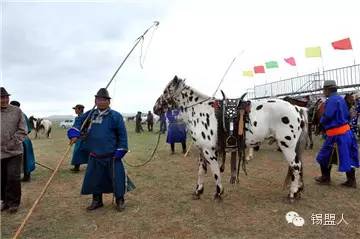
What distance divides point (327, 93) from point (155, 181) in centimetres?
403

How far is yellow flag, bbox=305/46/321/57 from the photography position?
16.9 meters

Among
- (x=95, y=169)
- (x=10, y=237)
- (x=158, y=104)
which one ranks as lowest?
(x=10, y=237)

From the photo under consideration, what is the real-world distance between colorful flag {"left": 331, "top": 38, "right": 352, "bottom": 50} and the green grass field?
8.11 metres

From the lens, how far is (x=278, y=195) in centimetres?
640

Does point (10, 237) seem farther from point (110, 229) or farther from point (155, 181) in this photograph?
point (155, 181)

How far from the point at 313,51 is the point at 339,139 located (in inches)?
451

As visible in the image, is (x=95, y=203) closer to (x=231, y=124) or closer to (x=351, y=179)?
(x=231, y=124)

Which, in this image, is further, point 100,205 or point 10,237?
point 100,205

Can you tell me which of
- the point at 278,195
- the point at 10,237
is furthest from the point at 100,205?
the point at 278,195

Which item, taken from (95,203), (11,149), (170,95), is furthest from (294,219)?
(11,149)

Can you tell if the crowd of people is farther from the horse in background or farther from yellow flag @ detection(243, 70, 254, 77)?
the horse in background

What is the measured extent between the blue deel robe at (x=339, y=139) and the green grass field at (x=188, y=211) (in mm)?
531

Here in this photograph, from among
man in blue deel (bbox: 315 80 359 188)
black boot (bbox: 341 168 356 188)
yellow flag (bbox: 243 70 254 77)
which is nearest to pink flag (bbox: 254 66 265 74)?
yellow flag (bbox: 243 70 254 77)

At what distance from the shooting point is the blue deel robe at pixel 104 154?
5633mm
